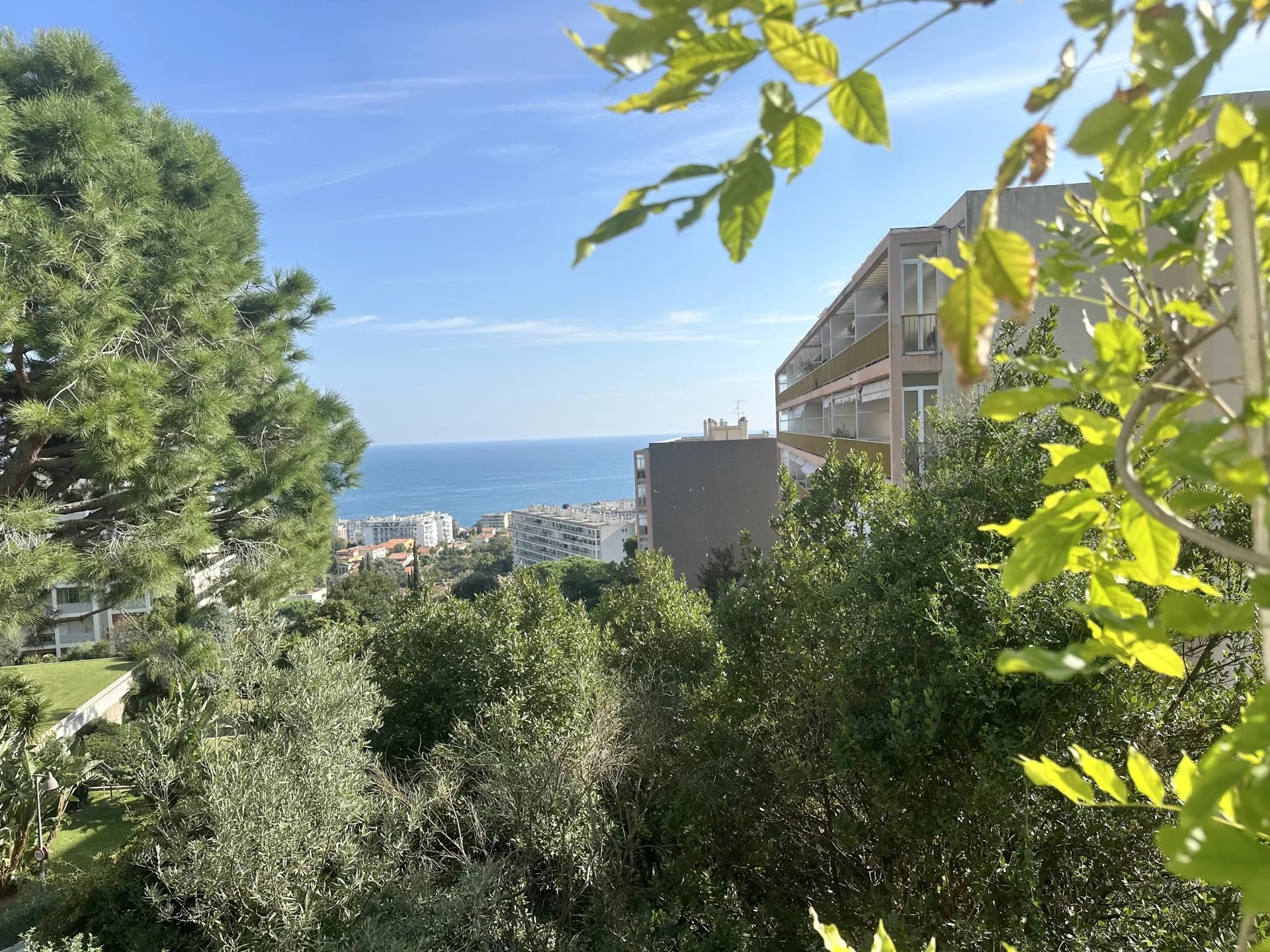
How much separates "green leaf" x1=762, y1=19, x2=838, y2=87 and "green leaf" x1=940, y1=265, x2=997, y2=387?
0.53ft

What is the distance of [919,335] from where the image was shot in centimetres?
920

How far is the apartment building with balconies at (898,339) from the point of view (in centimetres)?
685

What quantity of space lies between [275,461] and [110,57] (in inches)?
223

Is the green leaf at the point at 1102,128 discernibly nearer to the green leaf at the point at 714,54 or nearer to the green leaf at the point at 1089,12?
the green leaf at the point at 1089,12

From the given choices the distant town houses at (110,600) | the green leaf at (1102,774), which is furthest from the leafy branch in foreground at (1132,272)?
the distant town houses at (110,600)

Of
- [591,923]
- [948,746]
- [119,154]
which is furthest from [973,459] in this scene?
[119,154]

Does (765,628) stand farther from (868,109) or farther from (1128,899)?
(868,109)

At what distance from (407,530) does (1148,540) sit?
103 metres

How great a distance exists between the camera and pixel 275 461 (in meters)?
A: 10.3

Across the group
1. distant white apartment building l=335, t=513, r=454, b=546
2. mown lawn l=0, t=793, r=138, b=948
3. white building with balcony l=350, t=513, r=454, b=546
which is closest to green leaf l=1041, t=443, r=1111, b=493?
mown lawn l=0, t=793, r=138, b=948

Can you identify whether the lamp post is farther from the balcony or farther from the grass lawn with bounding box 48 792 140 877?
the balcony

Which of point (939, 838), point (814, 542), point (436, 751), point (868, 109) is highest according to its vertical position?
point (868, 109)

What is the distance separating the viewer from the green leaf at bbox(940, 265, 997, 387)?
1.33 feet

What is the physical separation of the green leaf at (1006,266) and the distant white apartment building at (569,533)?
173 feet
